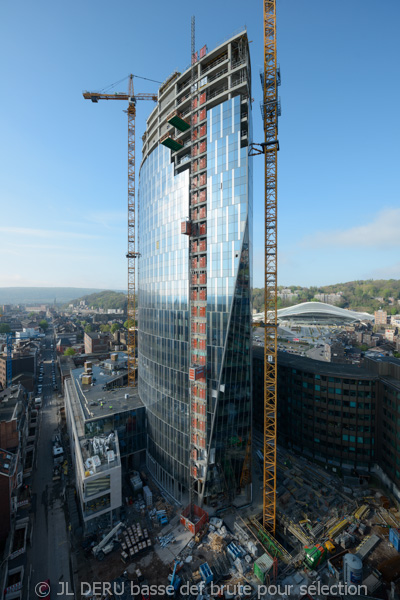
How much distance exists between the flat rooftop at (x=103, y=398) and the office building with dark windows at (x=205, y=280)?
10.3 m

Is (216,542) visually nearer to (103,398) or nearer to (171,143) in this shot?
(103,398)

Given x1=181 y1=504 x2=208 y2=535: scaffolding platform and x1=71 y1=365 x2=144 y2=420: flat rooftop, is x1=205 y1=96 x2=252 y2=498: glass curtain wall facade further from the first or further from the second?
x1=71 y1=365 x2=144 y2=420: flat rooftop

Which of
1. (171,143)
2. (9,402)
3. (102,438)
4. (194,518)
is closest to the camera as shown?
(194,518)

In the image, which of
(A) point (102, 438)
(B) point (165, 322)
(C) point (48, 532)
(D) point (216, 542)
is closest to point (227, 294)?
(B) point (165, 322)

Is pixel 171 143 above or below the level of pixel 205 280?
above

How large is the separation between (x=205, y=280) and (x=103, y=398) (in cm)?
4050

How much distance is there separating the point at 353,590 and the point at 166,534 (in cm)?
2560

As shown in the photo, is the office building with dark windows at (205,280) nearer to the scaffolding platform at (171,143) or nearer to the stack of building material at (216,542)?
the scaffolding platform at (171,143)

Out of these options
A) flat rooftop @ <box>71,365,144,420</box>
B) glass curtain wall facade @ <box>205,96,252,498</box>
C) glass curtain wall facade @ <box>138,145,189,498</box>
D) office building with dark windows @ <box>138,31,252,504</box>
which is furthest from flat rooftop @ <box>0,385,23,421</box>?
glass curtain wall facade @ <box>205,96,252,498</box>

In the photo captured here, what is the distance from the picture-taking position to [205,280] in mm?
47438

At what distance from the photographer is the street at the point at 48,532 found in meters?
35.0

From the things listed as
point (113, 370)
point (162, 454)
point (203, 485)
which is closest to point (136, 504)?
point (162, 454)

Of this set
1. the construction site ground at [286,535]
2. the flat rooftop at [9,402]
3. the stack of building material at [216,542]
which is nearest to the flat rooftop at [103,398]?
the flat rooftop at [9,402]

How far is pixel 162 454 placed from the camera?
54.6 metres
